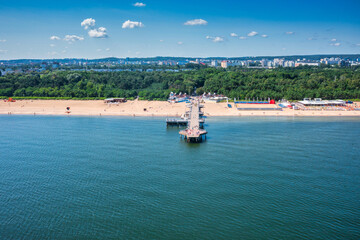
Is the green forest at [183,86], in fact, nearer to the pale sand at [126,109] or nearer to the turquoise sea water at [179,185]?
the pale sand at [126,109]

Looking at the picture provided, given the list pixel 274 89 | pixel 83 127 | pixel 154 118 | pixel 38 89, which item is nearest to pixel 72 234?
pixel 83 127

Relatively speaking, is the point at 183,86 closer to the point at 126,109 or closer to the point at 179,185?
the point at 126,109

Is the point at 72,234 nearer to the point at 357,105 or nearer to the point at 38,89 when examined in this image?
the point at 357,105

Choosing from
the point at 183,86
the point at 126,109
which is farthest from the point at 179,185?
the point at 183,86

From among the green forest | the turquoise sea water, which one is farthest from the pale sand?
the turquoise sea water

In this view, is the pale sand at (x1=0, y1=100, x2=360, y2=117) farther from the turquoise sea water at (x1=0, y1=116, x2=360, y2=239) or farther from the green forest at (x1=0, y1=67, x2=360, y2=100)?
the turquoise sea water at (x1=0, y1=116, x2=360, y2=239)

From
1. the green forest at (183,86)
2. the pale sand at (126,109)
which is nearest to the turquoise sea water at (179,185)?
the pale sand at (126,109)
